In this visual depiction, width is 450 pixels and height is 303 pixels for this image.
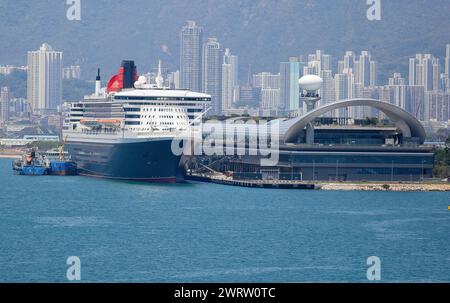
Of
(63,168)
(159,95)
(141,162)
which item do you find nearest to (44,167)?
(63,168)

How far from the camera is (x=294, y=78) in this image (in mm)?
180250

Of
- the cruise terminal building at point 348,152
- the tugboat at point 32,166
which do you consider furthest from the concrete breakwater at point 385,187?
the tugboat at point 32,166

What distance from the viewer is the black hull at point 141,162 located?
58.2m

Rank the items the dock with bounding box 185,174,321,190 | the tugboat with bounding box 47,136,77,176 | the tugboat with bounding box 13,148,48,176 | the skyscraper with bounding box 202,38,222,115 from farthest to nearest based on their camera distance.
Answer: the skyscraper with bounding box 202,38,222,115 → the tugboat with bounding box 13,148,48,176 → the tugboat with bounding box 47,136,77,176 → the dock with bounding box 185,174,321,190

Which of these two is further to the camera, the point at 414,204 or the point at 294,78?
the point at 294,78

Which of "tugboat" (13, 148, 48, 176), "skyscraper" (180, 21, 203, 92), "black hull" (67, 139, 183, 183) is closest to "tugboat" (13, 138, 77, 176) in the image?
"tugboat" (13, 148, 48, 176)

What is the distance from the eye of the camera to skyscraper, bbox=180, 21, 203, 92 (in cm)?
17638

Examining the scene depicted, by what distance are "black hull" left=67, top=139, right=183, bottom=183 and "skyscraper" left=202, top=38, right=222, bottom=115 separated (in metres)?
108

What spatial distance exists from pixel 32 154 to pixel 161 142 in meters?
23.1

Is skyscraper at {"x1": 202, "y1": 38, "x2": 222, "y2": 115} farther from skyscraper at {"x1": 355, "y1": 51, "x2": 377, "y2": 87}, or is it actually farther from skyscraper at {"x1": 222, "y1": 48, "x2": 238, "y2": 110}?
skyscraper at {"x1": 355, "y1": 51, "x2": 377, "y2": 87}

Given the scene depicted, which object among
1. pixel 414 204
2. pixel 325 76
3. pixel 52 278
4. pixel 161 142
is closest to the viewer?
pixel 52 278

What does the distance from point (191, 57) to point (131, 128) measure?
116m

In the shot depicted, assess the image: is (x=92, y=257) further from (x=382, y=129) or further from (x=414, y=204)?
(x=382, y=129)
